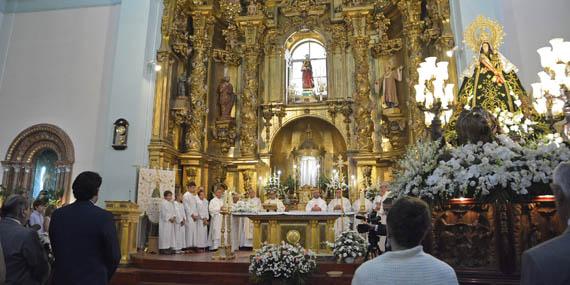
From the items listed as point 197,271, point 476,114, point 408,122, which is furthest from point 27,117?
point 476,114

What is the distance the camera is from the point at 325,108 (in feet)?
49.6

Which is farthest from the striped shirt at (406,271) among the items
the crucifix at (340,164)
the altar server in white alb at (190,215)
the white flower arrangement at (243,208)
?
the crucifix at (340,164)

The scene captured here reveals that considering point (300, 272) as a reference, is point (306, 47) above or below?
above

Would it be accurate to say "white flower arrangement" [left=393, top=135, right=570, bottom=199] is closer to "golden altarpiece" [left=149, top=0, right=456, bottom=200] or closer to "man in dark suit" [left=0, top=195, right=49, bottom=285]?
"man in dark suit" [left=0, top=195, right=49, bottom=285]

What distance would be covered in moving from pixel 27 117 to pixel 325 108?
1020cm

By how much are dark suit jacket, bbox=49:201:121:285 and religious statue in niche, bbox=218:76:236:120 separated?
11.6 meters

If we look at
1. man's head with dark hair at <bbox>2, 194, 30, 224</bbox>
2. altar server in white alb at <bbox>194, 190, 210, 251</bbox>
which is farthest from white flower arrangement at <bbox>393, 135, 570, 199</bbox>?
altar server in white alb at <bbox>194, 190, 210, 251</bbox>

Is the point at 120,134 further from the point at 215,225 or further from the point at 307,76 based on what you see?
the point at 307,76

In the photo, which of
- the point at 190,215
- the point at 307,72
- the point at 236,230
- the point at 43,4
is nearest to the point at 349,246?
the point at 236,230

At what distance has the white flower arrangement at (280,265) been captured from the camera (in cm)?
653

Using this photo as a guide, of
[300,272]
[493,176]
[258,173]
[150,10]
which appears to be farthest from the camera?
[258,173]

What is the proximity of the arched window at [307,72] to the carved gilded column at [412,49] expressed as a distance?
3.55 m

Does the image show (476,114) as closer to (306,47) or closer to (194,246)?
(194,246)

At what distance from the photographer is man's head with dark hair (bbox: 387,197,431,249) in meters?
1.79
